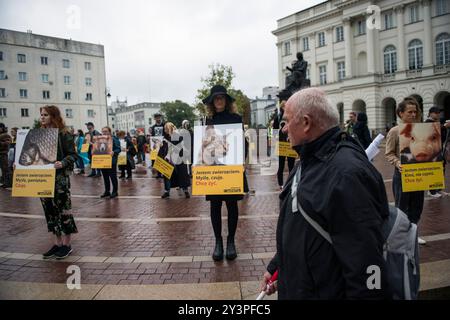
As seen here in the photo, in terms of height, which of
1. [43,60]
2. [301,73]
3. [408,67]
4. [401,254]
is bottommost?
[401,254]

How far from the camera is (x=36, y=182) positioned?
4465 millimetres

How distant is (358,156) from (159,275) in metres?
2.95

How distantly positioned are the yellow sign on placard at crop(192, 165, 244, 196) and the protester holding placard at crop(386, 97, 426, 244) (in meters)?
2.25

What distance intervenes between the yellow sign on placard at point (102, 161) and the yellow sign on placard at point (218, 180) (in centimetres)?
638

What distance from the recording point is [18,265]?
14.5ft

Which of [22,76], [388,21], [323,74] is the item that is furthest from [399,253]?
[22,76]

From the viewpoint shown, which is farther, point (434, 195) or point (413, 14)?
point (413, 14)

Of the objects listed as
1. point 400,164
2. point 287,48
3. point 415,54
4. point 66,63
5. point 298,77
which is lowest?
point 400,164

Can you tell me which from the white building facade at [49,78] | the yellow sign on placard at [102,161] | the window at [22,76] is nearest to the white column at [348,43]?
the white building facade at [49,78]

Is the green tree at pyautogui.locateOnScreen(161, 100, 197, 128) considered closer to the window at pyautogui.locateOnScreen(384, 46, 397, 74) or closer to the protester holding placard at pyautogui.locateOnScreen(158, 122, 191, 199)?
the window at pyautogui.locateOnScreen(384, 46, 397, 74)

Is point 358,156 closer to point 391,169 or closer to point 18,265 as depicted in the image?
point 18,265

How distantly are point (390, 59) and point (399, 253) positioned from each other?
157ft

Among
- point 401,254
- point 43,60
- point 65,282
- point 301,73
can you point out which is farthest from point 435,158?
point 43,60

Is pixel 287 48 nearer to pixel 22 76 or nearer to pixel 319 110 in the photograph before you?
pixel 22 76
